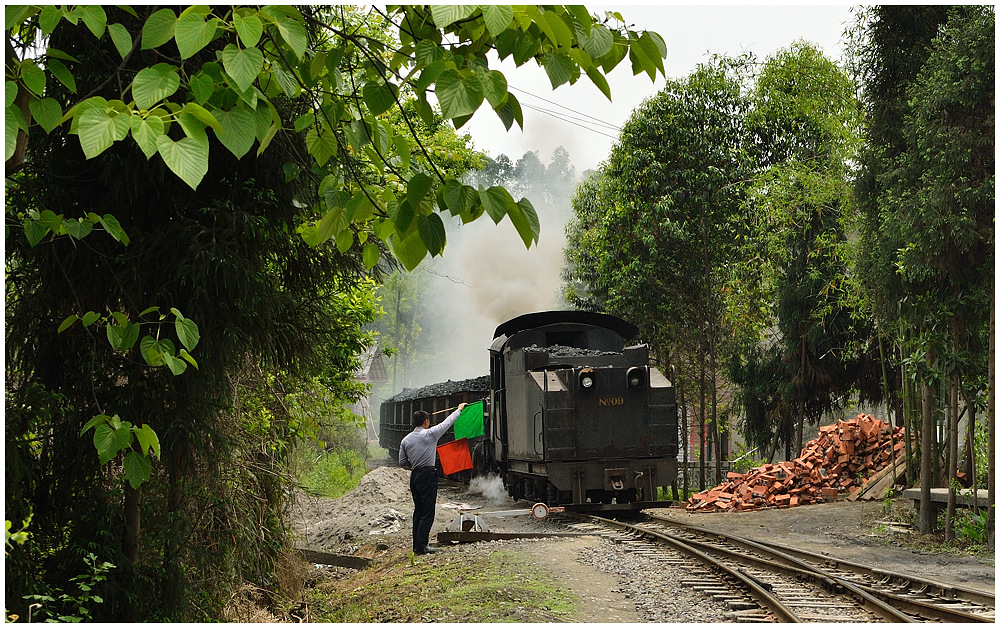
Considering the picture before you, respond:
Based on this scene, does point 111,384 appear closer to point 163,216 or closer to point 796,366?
point 163,216

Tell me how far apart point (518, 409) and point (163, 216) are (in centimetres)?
974

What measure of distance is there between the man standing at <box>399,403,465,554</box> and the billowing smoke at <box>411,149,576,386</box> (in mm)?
29599

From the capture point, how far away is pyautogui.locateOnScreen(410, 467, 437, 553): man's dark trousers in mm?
10133

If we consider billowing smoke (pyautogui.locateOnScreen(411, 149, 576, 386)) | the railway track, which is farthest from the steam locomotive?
billowing smoke (pyautogui.locateOnScreen(411, 149, 576, 386))

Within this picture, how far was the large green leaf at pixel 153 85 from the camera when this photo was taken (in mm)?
2506

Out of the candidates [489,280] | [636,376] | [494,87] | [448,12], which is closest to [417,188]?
[494,87]

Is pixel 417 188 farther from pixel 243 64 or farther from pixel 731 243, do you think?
pixel 731 243

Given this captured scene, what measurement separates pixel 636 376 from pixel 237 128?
11.0 m

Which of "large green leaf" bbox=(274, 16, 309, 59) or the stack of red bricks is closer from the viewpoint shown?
"large green leaf" bbox=(274, 16, 309, 59)

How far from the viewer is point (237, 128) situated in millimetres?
2725

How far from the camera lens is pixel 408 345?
66812mm

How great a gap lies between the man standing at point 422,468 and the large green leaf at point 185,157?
7.73m

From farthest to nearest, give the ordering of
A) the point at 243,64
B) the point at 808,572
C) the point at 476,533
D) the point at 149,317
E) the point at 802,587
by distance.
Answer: the point at 476,533, the point at 808,572, the point at 802,587, the point at 149,317, the point at 243,64

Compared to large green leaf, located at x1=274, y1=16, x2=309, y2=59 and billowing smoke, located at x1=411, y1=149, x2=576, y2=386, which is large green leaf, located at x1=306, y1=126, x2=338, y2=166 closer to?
large green leaf, located at x1=274, y1=16, x2=309, y2=59
